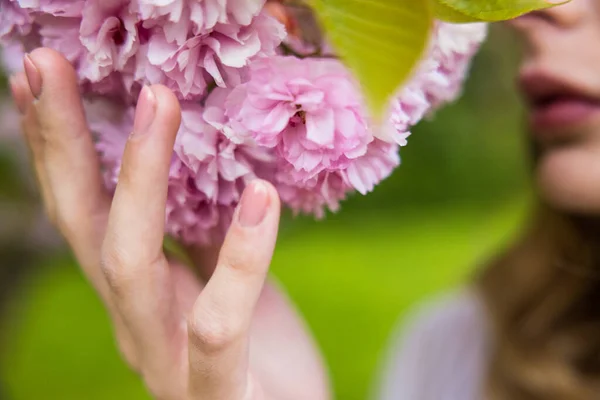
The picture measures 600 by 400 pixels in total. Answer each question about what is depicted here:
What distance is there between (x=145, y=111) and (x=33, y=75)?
0.08 m

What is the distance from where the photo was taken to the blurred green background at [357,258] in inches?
65.3

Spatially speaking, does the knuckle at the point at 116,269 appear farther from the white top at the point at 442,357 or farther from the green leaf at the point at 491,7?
the white top at the point at 442,357

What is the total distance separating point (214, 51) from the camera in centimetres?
31

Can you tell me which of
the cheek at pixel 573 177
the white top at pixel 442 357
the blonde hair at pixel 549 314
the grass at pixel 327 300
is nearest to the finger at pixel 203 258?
the cheek at pixel 573 177

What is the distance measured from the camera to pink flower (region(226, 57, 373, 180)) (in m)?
0.31

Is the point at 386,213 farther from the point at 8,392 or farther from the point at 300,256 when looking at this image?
the point at 8,392

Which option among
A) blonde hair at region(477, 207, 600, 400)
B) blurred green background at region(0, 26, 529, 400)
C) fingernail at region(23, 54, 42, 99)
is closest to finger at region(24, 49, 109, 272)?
fingernail at region(23, 54, 42, 99)

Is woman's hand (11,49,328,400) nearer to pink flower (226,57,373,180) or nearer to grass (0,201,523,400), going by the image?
pink flower (226,57,373,180)

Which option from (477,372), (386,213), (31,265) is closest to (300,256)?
(386,213)

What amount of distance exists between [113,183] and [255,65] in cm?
15

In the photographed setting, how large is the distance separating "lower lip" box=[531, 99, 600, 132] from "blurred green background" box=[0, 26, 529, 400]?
0.55 m

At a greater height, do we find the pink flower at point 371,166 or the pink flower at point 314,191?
the pink flower at point 371,166

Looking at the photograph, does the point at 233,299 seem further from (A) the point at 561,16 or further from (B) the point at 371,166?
(A) the point at 561,16

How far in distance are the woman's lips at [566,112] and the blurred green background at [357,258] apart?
0.55 meters
